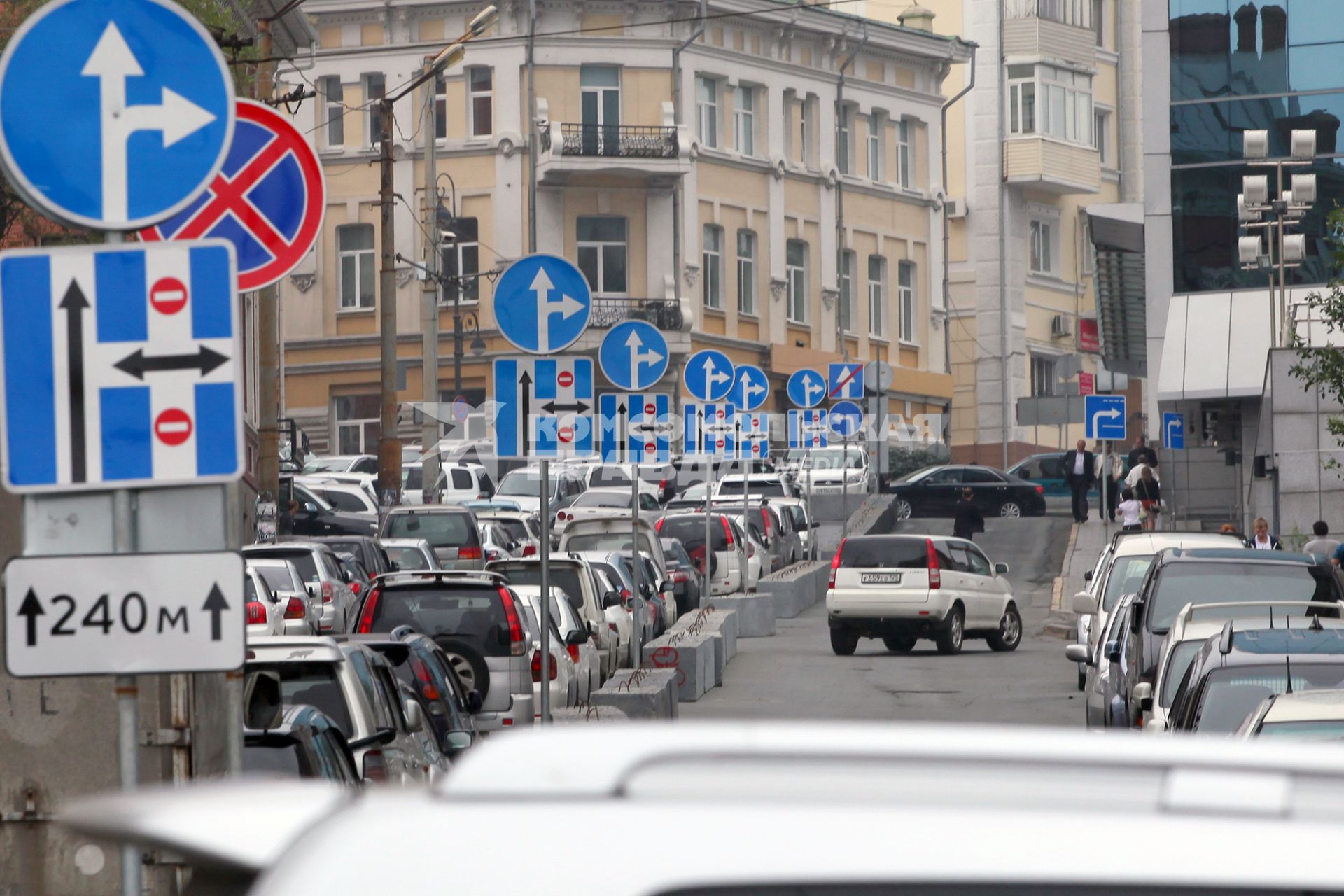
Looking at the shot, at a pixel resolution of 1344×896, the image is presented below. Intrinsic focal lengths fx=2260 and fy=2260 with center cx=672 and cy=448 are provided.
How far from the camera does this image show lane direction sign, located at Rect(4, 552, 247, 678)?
5629mm

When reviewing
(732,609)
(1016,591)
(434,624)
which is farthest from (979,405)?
(434,624)

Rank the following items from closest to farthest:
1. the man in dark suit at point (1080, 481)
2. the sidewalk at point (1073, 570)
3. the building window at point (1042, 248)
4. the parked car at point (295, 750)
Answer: the parked car at point (295, 750) → the sidewalk at point (1073, 570) → the man in dark suit at point (1080, 481) → the building window at point (1042, 248)

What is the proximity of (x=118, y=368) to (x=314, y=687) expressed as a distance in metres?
5.42

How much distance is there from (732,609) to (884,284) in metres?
42.2

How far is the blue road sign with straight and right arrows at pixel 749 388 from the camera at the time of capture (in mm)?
31734

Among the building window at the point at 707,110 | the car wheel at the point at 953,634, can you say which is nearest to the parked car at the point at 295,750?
the car wheel at the point at 953,634

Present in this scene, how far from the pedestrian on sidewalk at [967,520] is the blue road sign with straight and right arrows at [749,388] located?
23015 millimetres

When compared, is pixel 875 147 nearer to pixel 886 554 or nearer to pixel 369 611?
pixel 886 554

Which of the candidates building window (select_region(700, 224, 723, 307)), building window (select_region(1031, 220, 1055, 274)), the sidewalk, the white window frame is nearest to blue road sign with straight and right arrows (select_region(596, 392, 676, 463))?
the sidewalk

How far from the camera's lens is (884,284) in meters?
74.5

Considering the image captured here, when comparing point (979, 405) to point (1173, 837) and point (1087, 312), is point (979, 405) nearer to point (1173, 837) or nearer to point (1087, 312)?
point (1087, 312)

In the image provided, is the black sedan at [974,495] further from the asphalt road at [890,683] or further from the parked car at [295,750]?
the parked car at [295,750]

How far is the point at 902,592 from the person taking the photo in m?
31.0

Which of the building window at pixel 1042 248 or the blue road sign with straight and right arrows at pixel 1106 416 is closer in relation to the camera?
the blue road sign with straight and right arrows at pixel 1106 416
